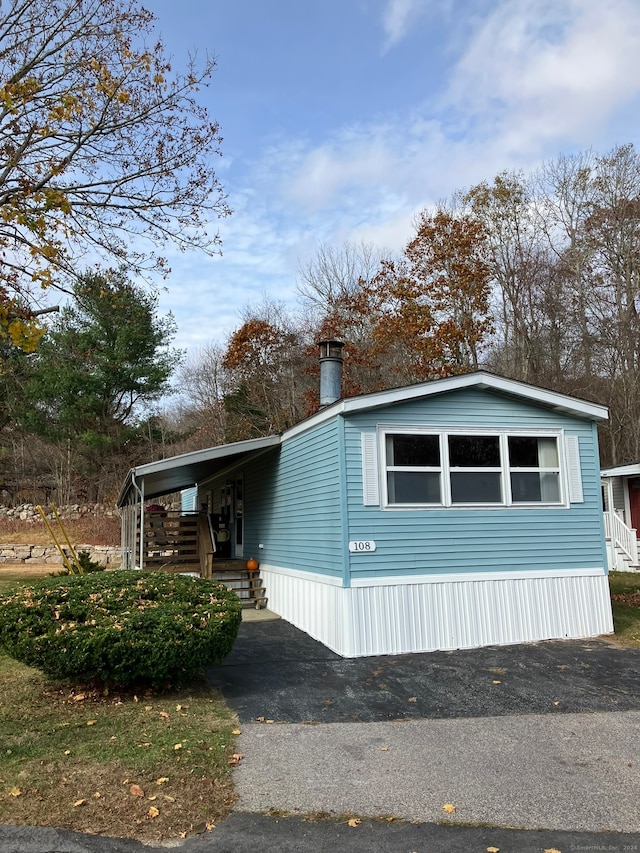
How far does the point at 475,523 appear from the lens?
28.5 feet

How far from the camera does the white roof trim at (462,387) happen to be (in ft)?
27.1

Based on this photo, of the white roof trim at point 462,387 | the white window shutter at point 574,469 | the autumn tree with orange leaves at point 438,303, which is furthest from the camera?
the autumn tree with orange leaves at point 438,303

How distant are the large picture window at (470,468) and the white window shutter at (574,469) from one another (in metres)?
0.14

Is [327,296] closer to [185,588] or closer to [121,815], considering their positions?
[185,588]

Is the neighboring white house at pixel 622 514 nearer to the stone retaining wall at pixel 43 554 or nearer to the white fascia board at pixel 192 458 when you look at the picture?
the white fascia board at pixel 192 458

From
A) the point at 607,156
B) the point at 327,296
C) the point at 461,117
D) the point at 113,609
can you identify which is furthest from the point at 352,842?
the point at 607,156

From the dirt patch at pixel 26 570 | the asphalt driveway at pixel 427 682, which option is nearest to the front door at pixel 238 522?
the dirt patch at pixel 26 570

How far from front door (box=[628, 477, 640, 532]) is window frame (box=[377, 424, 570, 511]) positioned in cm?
1138

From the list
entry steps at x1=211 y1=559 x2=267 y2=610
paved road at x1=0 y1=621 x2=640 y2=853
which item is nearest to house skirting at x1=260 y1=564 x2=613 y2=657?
paved road at x1=0 y1=621 x2=640 y2=853

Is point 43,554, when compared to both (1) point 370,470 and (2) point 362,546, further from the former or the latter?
(1) point 370,470

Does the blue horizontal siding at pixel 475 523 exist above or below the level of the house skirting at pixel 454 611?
above

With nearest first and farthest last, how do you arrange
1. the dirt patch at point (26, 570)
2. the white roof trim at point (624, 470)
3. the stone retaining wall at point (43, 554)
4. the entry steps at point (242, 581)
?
the entry steps at point (242, 581), the dirt patch at point (26, 570), the white roof trim at point (624, 470), the stone retaining wall at point (43, 554)

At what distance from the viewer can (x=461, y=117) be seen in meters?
11.4

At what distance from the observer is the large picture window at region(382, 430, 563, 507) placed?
851 cm
